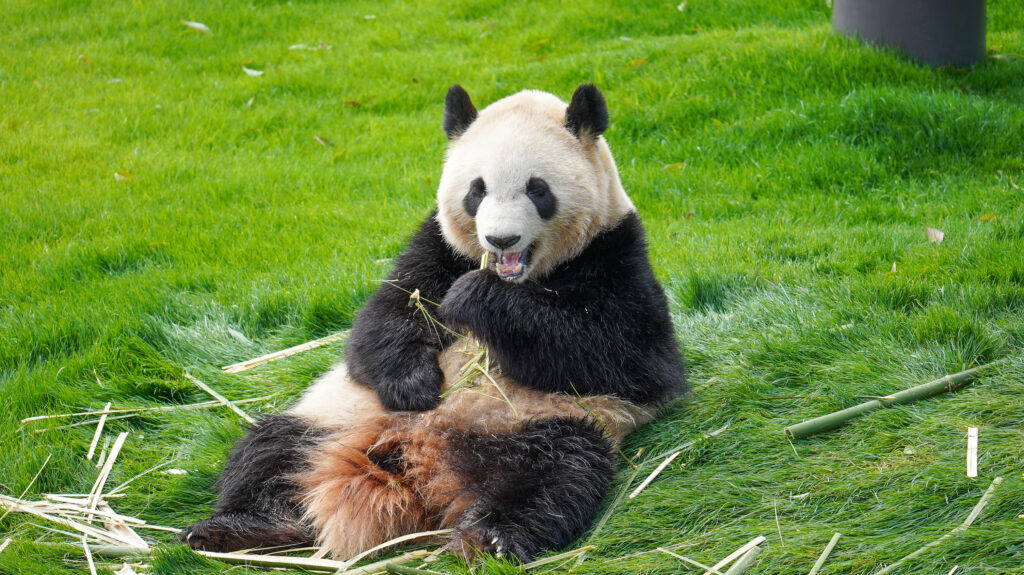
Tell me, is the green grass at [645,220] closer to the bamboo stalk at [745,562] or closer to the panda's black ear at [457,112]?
the bamboo stalk at [745,562]

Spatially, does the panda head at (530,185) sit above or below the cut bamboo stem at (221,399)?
above

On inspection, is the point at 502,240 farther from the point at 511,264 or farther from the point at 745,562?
the point at 745,562

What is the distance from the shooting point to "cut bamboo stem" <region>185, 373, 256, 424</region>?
4.31 metres

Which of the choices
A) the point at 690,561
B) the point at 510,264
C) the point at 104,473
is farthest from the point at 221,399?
the point at 690,561

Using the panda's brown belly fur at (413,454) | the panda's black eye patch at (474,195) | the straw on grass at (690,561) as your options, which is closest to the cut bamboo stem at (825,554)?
the straw on grass at (690,561)

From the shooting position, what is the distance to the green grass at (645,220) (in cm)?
330

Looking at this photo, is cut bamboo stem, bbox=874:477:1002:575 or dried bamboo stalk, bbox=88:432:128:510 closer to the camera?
cut bamboo stem, bbox=874:477:1002:575

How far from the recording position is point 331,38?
10031 mm

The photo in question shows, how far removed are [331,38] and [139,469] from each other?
6.94 metres

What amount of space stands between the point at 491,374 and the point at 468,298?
0.35 meters

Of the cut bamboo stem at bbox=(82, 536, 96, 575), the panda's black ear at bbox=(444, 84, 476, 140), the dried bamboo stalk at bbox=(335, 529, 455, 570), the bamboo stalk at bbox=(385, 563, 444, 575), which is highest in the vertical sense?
the panda's black ear at bbox=(444, 84, 476, 140)

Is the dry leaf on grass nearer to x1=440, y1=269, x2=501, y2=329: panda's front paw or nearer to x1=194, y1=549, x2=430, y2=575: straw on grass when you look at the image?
x1=440, y1=269, x2=501, y2=329: panda's front paw

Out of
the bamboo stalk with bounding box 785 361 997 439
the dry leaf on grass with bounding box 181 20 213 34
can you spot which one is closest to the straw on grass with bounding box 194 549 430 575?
the bamboo stalk with bounding box 785 361 997 439

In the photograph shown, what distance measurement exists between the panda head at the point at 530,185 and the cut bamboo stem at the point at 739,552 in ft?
4.32
